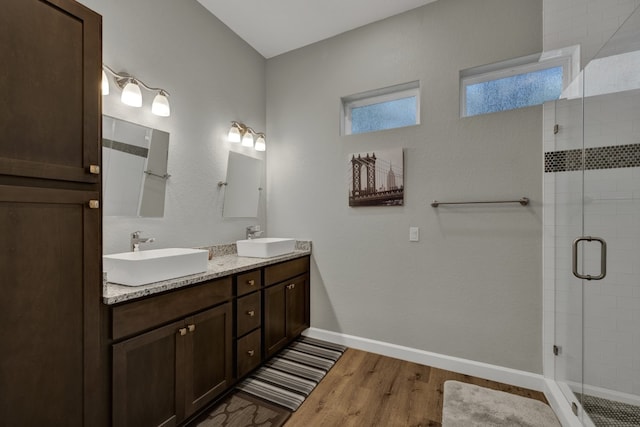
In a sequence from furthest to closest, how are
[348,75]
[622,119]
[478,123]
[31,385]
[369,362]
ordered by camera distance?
[348,75] < [369,362] < [478,123] < [622,119] < [31,385]

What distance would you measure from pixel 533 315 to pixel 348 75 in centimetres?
244

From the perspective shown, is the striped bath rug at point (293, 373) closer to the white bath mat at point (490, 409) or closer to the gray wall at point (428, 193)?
the gray wall at point (428, 193)

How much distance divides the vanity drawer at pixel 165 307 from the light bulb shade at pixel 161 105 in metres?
1.23

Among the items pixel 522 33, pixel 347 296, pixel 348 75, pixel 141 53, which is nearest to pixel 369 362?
pixel 347 296

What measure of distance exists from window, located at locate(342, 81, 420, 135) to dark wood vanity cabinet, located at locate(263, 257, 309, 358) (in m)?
1.41

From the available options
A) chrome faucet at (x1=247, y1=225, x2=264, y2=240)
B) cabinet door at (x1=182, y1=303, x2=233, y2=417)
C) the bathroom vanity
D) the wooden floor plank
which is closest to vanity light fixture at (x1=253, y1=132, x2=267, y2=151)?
chrome faucet at (x1=247, y1=225, x2=264, y2=240)

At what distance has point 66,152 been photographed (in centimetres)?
115

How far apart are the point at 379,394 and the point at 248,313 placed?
1067 millimetres

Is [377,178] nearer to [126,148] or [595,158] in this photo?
[595,158]

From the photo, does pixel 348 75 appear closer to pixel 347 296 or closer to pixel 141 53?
pixel 141 53

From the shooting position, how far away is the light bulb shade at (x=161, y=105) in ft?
6.59

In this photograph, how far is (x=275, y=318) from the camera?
239cm

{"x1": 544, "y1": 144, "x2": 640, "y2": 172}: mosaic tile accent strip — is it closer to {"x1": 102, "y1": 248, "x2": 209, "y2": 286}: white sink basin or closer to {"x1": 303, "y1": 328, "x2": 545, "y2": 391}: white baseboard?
{"x1": 303, "y1": 328, "x2": 545, "y2": 391}: white baseboard

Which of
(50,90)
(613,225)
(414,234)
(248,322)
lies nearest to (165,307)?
(248,322)
